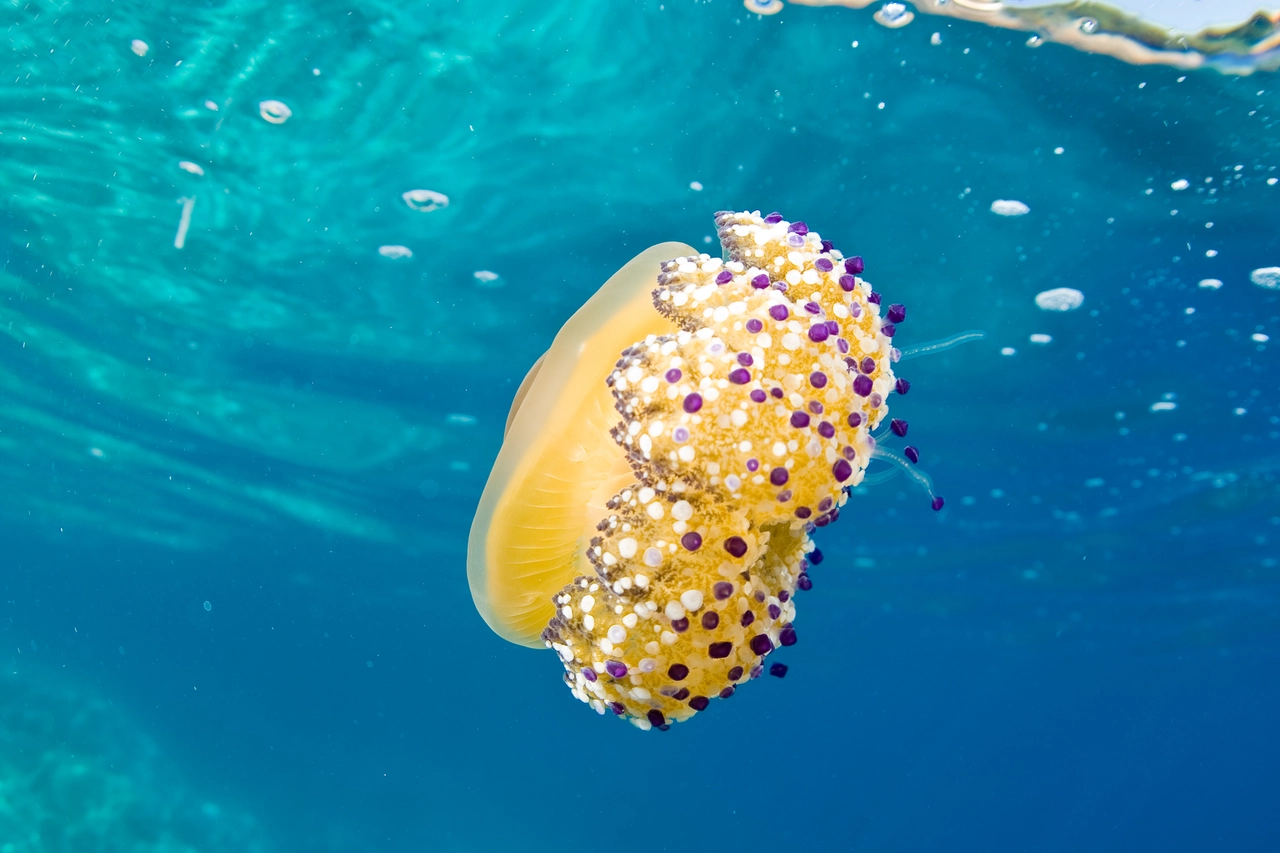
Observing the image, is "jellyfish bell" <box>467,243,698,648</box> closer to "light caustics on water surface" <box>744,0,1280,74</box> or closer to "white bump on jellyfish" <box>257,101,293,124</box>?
"light caustics on water surface" <box>744,0,1280,74</box>

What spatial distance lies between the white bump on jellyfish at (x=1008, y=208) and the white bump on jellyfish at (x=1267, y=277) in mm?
2470

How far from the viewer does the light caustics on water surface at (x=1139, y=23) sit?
17.2 ft

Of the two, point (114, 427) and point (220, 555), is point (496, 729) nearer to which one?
point (220, 555)

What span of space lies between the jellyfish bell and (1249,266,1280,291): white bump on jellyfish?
8.01 metres

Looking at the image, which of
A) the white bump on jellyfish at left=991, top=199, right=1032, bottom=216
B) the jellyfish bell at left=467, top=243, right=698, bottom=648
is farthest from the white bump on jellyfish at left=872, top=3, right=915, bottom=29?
the jellyfish bell at left=467, top=243, right=698, bottom=648

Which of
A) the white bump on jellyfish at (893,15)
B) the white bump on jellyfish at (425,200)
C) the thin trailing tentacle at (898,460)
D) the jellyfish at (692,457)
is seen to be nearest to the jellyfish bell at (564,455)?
the jellyfish at (692,457)

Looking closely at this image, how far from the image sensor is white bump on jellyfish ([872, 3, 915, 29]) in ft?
17.9

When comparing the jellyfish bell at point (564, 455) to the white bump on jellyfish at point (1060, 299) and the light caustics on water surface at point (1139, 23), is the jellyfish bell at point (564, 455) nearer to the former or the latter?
the light caustics on water surface at point (1139, 23)

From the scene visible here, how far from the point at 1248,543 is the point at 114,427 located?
2363cm

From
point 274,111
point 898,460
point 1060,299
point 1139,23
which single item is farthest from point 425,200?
point 898,460

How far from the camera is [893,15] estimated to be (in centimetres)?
554

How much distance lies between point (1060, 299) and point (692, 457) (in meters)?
8.41

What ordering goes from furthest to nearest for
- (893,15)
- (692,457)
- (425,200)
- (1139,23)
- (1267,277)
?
(425,200) < (1267,277) < (893,15) < (1139,23) < (692,457)

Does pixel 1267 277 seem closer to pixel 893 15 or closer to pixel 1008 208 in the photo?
pixel 1008 208
